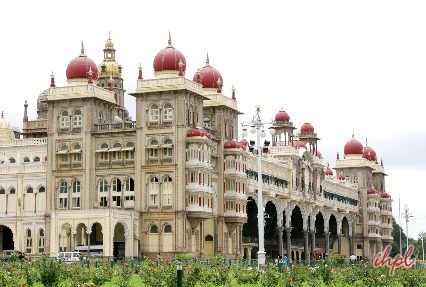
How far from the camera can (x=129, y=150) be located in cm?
7906

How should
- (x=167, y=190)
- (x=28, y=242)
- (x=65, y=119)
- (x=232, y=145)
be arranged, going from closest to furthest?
(x=167, y=190), (x=65, y=119), (x=28, y=242), (x=232, y=145)

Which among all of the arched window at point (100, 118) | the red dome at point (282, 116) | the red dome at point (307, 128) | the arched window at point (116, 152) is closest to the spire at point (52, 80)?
the arched window at point (100, 118)

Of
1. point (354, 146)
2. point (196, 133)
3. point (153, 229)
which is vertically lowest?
point (153, 229)

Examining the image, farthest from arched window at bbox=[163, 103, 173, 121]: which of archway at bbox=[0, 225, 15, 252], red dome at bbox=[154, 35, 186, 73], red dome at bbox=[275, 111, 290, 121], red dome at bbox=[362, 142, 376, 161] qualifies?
red dome at bbox=[362, 142, 376, 161]

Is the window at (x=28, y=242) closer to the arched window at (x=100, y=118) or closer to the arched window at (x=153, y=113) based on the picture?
the arched window at (x=100, y=118)

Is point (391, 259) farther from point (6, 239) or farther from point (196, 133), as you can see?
point (6, 239)

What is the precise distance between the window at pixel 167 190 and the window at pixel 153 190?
0.92m

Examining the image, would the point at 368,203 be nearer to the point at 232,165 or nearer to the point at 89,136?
the point at 232,165

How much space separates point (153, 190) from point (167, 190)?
5.48 ft

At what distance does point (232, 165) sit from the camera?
84812 mm

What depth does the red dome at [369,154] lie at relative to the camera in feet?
472

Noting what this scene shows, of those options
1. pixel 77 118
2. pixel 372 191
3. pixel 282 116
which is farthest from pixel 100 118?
pixel 372 191

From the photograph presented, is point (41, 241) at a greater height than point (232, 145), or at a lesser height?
lesser

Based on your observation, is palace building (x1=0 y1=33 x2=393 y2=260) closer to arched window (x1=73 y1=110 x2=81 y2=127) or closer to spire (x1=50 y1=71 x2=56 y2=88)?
arched window (x1=73 y1=110 x2=81 y2=127)
